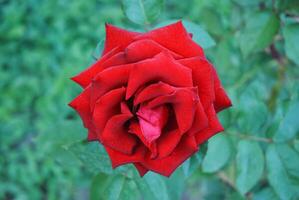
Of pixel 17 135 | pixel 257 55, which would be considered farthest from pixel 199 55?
pixel 17 135

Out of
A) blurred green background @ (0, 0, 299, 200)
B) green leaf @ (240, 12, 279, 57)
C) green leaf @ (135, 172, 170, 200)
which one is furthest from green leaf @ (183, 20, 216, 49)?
green leaf @ (135, 172, 170, 200)

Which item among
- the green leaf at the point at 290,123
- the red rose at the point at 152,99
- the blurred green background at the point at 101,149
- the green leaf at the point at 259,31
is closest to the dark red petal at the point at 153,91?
the red rose at the point at 152,99

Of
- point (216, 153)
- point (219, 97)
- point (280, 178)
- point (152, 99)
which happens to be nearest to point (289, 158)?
point (280, 178)

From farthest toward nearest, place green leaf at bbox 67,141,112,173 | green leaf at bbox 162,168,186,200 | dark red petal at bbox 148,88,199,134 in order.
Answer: green leaf at bbox 162,168,186,200
green leaf at bbox 67,141,112,173
dark red petal at bbox 148,88,199,134

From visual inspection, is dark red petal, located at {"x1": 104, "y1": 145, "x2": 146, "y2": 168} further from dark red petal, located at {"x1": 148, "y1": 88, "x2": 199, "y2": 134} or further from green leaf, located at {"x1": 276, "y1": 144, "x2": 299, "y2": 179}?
green leaf, located at {"x1": 276, "y1": 144, "x2": 299, "y2": 179}

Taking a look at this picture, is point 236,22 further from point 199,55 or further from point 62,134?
point 199,55
